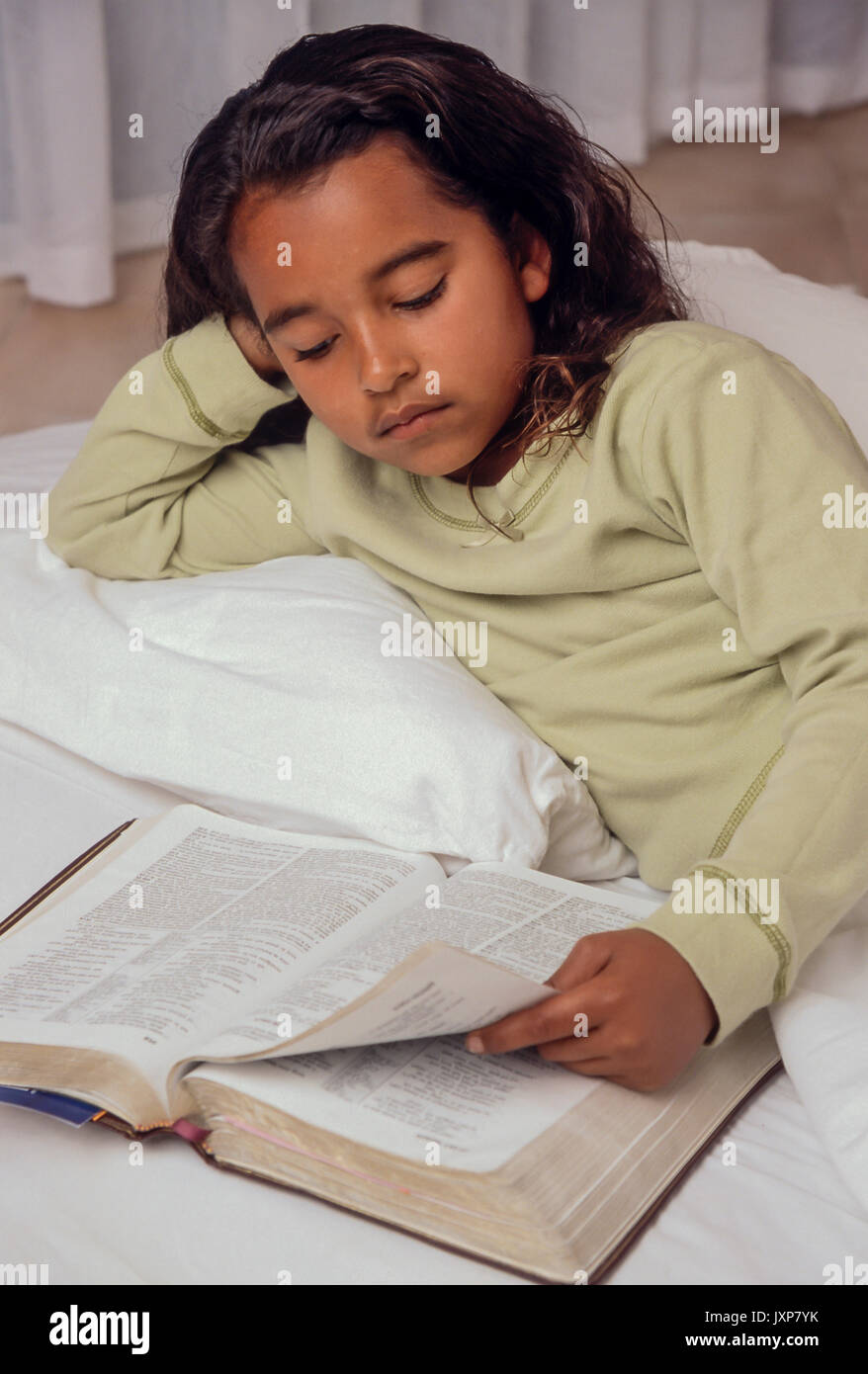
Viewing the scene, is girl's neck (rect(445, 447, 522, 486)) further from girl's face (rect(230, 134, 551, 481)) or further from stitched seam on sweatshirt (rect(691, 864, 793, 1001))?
stitched seam on sweatshirt (rect(691, 864, 793, 1001))

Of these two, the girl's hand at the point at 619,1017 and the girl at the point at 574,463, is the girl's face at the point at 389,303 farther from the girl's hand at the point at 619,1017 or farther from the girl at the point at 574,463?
the girl's hand at the point at 619,1017

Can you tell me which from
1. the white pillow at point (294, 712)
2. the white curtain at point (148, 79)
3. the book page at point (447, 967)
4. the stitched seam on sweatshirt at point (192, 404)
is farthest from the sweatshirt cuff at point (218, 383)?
the white curtain at point (148, 79)

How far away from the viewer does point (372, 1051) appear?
67 centimetres

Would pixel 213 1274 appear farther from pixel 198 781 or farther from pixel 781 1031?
pixel 198 781

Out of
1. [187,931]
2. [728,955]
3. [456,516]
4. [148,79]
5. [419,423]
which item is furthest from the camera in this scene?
[148,79]

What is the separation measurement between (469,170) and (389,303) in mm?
118

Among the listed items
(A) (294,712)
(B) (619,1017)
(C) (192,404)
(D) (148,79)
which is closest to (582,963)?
(B) (619,1017)

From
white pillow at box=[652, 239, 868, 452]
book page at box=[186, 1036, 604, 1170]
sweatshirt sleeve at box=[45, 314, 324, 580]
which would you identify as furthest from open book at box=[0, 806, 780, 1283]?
white pillow at box=[652, 239, 868, 452]

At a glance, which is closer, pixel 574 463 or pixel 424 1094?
pixel 424 1094

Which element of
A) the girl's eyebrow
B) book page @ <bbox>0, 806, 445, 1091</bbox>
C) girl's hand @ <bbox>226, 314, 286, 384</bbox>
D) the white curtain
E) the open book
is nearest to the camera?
the open book

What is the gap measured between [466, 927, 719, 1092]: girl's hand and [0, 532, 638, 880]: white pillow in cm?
18

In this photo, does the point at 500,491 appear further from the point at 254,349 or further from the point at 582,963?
the point at 582,963

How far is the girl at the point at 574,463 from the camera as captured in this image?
75 cm

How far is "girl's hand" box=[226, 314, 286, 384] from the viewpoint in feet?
3.54
